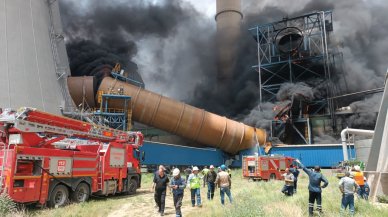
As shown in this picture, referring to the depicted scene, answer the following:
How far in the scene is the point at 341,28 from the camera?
4306 centimetres

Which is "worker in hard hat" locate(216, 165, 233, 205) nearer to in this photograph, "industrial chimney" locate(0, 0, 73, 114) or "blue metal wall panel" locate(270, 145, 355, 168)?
"industrial chimney" locate(0, 0, 73, 114)

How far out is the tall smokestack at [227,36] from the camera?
1829 inches

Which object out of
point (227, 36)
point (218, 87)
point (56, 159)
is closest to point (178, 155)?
point (218, 87)

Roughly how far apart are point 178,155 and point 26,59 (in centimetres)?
1580

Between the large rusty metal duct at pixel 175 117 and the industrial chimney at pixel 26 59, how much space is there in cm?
729

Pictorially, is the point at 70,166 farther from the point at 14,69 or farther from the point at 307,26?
the point at 307,26

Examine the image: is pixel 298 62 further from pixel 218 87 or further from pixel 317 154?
pixel 317 154

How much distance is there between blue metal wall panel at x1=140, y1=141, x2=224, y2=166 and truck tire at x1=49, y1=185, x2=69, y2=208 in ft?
50.5

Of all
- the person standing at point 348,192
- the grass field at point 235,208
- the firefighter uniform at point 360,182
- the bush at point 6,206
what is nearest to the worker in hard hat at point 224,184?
the grass field at point 235,208

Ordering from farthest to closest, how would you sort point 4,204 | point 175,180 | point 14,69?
point 14,69 → point 175,180 → point 4,204

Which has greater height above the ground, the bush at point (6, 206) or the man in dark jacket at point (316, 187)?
the man in dark jacket at point (316, 187)

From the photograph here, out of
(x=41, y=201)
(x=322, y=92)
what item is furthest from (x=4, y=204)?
(x=322, y=92)

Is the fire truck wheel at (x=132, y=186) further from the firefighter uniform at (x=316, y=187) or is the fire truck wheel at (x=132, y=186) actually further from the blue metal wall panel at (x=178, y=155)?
the blue metal wall panel at (x=178, y=155)

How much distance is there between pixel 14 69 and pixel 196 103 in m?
31.5
